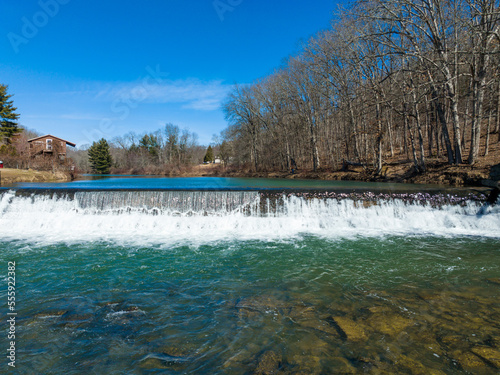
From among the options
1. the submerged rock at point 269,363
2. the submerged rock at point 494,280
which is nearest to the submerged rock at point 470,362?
the submerged rock at point 269,363

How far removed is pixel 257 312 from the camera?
153 inches

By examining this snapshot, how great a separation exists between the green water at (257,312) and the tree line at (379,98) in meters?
10.6

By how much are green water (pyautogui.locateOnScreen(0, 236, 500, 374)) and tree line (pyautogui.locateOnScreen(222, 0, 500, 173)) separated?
10.6 meters

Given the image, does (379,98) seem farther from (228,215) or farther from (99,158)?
(99,158)

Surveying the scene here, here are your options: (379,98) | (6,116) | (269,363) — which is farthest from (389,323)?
(6,116)

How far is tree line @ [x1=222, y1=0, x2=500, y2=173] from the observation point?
1427cm

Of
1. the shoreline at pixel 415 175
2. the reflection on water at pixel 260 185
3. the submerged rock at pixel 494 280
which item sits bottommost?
the submerged rock at pixel 494 280

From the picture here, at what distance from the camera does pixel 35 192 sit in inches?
425

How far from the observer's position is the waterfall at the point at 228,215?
29.5 ft

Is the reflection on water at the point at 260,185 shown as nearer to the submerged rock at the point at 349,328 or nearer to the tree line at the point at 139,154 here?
the submerged rock at the point at 349,328

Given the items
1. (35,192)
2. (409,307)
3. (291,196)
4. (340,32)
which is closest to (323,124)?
(340,32)

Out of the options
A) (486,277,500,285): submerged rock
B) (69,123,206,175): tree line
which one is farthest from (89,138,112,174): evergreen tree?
(486,277,500,285): submerged rock

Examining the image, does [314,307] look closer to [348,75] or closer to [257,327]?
[257,327]

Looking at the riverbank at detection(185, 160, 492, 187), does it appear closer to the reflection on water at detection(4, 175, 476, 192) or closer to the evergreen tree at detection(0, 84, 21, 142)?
the reflection on water at detection(4, 175, 476, 192)
